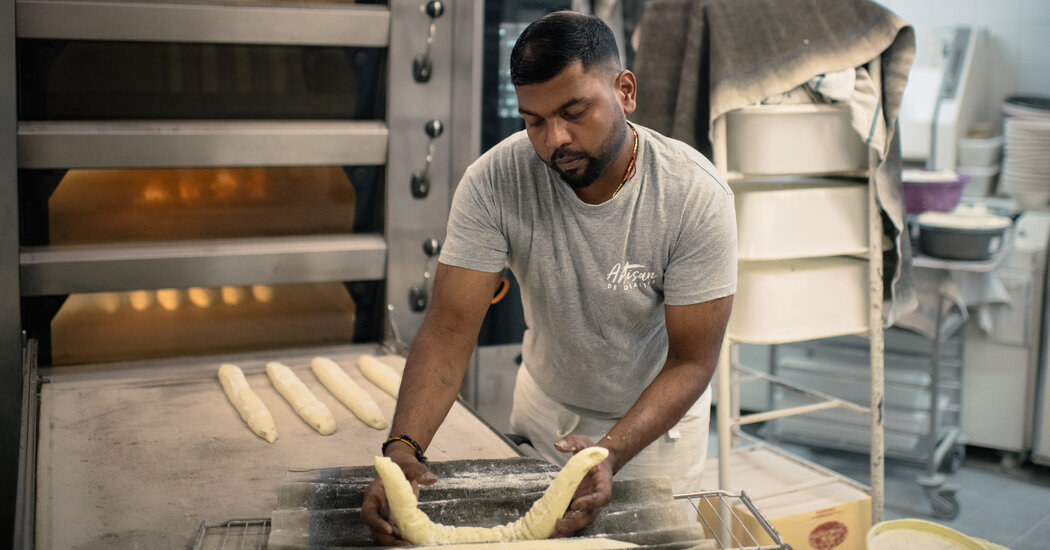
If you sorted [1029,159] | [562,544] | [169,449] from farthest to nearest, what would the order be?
1. [1029,159]
2. [169,449]
3. [562,544]

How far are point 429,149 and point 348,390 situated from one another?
751 millimetres

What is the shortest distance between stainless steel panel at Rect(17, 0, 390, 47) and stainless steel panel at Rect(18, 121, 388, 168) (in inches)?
8.5

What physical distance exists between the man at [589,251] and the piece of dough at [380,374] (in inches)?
21.3

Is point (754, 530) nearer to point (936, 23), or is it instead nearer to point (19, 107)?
point (19, 107)

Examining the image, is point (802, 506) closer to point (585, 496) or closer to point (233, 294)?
point (585, 496)

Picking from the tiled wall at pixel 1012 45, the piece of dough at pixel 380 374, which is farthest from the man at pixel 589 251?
the tiled wall at pixel 1012 45

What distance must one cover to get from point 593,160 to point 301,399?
3.20ft

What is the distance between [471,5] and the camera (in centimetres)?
249

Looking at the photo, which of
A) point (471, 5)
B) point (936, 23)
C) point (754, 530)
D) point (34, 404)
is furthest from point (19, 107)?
point (936, 23)

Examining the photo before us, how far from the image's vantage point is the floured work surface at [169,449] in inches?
61.7

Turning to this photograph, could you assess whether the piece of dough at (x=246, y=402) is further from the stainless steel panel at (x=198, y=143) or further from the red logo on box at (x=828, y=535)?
the red logo on box at (x=828, y=535)

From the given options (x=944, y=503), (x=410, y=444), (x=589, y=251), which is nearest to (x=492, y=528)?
(x=410, y=444)

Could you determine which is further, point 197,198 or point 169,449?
point 197,198

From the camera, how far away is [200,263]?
2383mm
